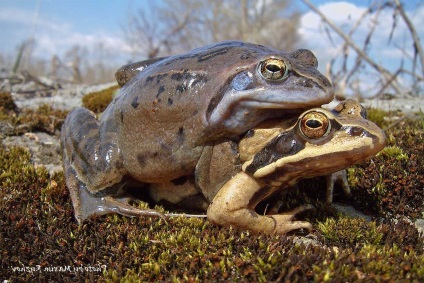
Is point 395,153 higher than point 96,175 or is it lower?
higher

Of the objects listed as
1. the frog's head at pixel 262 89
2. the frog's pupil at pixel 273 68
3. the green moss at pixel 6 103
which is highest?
the frog's pupil at pixel 273 68

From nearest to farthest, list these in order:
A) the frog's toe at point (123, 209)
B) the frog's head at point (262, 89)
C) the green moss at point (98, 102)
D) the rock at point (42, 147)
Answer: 1. the frog's head at point (262, 89)
2. the frog's toe at point (123, 209)
3. the rock at point (42, 147)
4. the green moss at point (98, 102)

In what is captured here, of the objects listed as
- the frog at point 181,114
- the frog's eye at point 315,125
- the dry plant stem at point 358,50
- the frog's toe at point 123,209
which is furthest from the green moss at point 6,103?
the dry plant stem at point 358,50

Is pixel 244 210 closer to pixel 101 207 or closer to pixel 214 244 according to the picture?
pixel 214 244

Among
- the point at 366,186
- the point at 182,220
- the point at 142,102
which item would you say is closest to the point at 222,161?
the point at 182,220

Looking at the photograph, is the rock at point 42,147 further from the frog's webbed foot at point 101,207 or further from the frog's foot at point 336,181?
the frog's foot at point 336,181

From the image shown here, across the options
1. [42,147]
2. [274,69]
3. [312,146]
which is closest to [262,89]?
[274,69]

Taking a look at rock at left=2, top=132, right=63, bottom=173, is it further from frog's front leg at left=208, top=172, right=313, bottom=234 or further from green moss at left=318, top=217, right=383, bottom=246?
green moss at left=318, top=217, right=383, bottom=246
